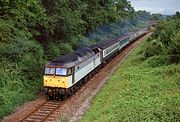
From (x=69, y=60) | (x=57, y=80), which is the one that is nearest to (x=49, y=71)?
(x=57, y=80)

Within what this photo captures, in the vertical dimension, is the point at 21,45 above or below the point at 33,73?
above

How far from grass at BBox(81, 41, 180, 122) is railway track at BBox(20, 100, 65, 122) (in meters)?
2.24

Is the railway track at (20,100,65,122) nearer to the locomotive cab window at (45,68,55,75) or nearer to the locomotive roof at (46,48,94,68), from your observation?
the locomotive cab window at (45,68,55,75)

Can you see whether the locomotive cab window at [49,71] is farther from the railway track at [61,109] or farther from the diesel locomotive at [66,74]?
the railway track at [61,109]

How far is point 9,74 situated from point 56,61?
11.2ft

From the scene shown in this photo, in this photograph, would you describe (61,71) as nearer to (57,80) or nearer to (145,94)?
(57,80)

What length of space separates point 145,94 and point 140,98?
1019mm

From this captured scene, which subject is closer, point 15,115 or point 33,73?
point 15,115

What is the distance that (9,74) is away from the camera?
23.6 metres

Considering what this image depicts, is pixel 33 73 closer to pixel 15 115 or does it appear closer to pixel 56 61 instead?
pixel 56 61

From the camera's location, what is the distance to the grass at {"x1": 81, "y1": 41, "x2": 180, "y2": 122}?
16.4 meters

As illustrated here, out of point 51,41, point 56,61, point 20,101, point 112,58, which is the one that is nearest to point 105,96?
point 56,61

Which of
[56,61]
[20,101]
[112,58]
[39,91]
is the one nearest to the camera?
[20,101]

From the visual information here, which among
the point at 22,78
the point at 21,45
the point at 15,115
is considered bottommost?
the point at 15,115
